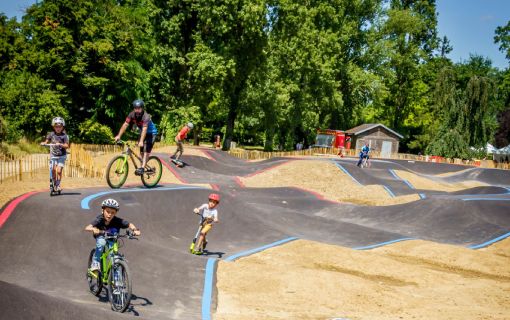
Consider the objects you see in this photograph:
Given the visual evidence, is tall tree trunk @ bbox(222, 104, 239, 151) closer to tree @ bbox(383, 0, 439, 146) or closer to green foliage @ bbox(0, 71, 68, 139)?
green foliage @ bbox(0, 71, 68, 139)

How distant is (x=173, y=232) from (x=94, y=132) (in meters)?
27.2

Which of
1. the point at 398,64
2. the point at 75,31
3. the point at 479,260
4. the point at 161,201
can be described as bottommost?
the point at 479,260

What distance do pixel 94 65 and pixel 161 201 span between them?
89.1 feet

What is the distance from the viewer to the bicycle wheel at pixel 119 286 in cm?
652

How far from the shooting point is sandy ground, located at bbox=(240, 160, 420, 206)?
2611 cm

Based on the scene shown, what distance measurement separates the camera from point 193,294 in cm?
848

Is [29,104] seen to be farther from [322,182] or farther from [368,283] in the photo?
[368,283]

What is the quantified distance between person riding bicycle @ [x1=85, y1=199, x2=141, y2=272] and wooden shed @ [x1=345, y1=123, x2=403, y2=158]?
196ft

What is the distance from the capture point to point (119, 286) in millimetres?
6617

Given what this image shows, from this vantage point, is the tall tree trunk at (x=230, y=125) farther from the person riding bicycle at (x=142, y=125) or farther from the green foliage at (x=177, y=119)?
the person riding bicycle at (x=142, y=125)

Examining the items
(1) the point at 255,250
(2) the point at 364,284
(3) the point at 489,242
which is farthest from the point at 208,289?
(3) the point at 489,242

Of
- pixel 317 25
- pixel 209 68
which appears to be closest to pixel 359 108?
pixel 317 25

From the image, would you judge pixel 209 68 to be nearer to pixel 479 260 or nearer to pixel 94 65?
pixel 94 65

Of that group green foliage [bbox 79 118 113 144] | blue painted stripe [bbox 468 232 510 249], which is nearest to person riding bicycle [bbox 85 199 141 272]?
blue painted stripe [bbox 468 232 510 249]
